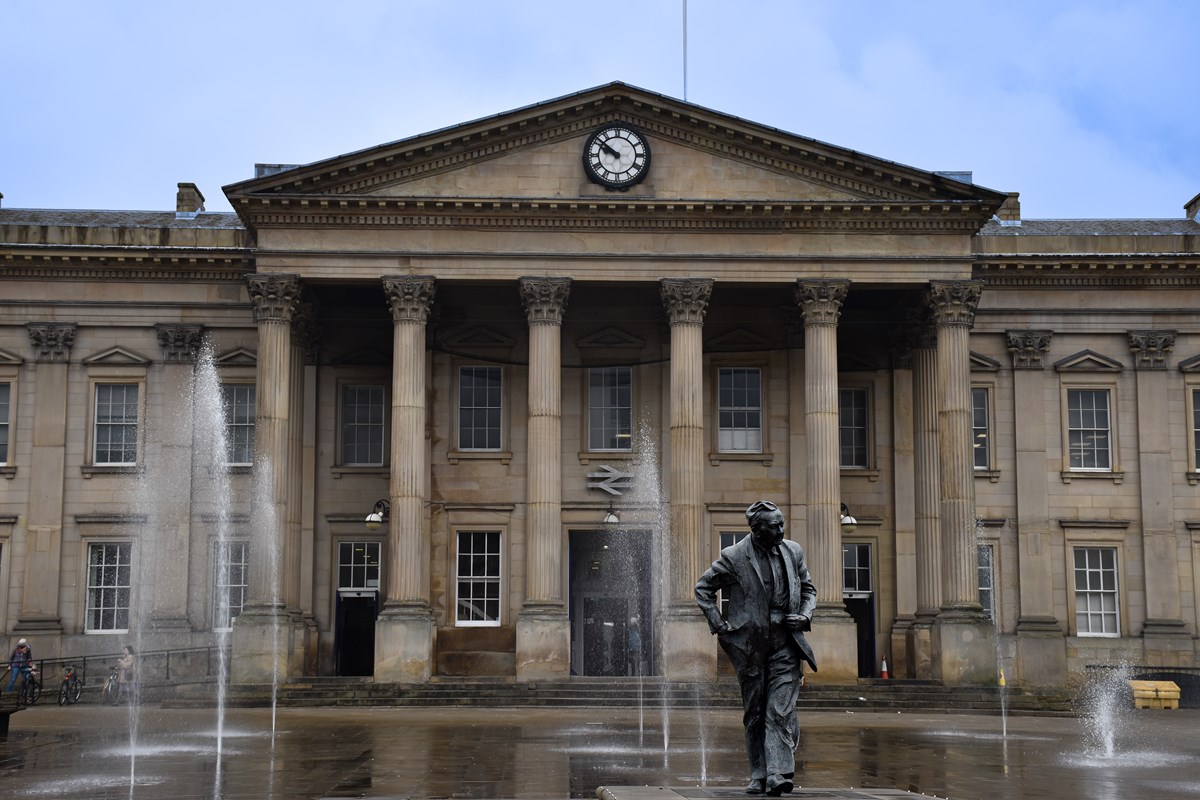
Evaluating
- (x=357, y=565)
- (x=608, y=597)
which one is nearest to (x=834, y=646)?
(x=608, y=597)

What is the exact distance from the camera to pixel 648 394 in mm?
41062

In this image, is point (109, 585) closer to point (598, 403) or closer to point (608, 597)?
point (608, 597)

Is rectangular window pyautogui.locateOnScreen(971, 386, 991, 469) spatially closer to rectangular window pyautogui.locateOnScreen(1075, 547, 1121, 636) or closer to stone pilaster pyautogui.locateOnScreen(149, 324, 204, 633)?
rectangular window pyautogui.locateOnScreen(1075, 547, 1121, 636)

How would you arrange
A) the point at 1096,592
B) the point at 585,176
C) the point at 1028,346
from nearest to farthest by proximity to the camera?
the point at 585,176, the point at 1096,592, the point at 1028,346

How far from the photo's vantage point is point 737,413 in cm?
4147

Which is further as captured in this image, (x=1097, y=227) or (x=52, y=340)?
(x=1097, y=227)

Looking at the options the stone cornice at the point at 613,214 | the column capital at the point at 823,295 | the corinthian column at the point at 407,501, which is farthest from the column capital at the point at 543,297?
the column capital at the point at 823,295

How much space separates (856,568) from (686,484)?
293 inches

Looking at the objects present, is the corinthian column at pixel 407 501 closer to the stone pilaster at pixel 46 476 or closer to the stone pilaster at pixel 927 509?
the stone pilaster at pixel 46 476

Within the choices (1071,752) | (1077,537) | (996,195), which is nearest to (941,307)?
(996,195)

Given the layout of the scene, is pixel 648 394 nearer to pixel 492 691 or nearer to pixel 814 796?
pixel 492 691

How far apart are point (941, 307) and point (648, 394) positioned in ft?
27.1

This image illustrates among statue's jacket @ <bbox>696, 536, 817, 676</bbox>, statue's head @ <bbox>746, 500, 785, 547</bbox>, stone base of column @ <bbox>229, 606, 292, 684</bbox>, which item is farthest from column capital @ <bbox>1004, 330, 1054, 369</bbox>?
statue's head @ <bbox>746, 500, 785, 547</bbox>

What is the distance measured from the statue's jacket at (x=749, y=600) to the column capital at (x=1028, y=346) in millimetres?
30433
